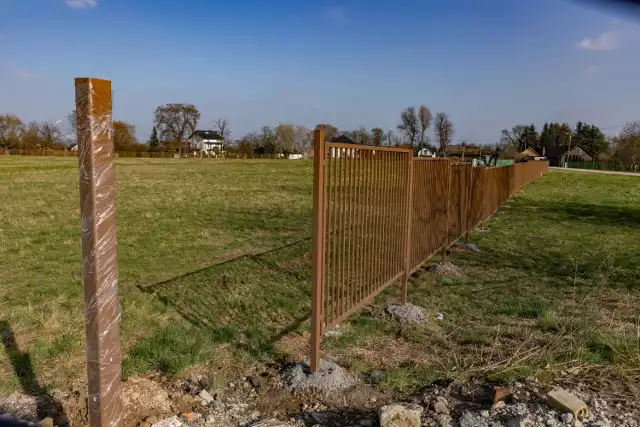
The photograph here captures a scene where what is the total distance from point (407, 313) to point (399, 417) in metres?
2.12

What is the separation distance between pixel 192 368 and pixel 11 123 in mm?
47884

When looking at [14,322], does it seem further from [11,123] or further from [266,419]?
[11,123]

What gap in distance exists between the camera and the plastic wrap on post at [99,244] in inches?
87.7

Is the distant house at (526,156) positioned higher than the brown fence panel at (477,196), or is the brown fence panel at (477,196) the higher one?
the distant house at (526,156)

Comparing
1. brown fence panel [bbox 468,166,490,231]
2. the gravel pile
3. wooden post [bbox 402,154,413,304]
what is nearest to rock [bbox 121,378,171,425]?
the gravel pile

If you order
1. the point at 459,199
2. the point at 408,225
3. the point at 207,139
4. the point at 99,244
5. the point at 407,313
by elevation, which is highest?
the point at 207,139

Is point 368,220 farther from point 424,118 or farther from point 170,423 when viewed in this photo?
point 424,118

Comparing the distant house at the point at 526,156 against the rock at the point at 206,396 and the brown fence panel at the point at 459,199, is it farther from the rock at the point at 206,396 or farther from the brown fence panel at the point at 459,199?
the rock at the point at 206,396

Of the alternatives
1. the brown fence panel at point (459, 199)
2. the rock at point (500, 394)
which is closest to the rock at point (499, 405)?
the rock at point (500, 394)

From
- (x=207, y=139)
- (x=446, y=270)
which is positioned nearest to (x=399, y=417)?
(x=446, y=270)

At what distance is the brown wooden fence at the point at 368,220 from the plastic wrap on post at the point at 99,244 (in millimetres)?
1378

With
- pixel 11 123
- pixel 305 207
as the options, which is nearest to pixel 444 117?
pixel 11 123

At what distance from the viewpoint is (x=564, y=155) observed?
77375 millimetres

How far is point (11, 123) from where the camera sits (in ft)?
139
